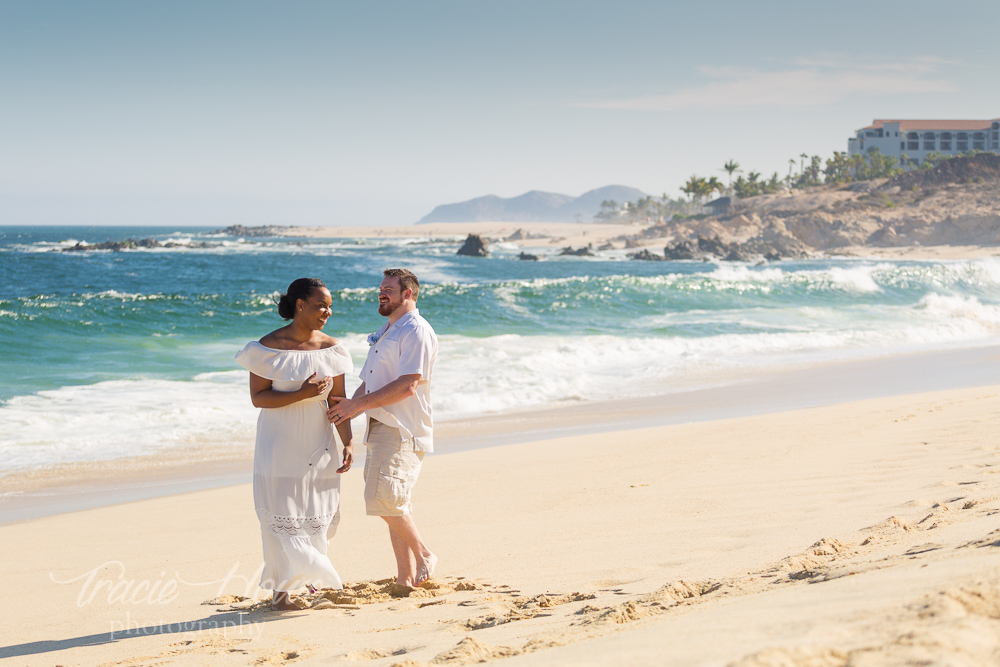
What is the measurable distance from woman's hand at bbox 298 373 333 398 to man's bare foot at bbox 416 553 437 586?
3.62 ft

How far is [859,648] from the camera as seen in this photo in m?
1.99

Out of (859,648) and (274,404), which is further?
(274,404)

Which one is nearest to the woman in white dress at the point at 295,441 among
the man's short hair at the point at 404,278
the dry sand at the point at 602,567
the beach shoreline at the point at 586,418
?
the dry sand at the point at 602,567

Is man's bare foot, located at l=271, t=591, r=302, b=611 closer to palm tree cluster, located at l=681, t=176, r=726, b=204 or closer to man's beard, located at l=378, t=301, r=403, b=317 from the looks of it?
man's beard, located at l=378, t=301, r=403, b=317

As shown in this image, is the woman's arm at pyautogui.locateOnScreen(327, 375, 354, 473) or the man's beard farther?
the man's beard

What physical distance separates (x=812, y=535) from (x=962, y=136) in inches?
4897

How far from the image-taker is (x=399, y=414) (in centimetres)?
392

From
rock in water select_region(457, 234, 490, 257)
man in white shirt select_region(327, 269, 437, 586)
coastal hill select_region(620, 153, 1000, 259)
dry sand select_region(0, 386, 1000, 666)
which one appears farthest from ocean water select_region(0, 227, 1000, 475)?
coastal hill select_region(620, 153, 1000, 259)

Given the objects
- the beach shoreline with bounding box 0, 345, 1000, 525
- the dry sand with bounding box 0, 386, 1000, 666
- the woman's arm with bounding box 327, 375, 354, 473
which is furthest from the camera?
the beach shoreline with bounding box 0, 345, 1000, 525

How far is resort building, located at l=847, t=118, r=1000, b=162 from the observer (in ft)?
346

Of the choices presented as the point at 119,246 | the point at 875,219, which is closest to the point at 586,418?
the point at 119,246

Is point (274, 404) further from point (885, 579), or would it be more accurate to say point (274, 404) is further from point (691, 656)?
point (885, 579)

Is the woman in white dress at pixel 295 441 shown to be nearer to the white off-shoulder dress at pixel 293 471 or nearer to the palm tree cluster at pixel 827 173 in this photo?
the white off-shoulder dress at pixel 293 471

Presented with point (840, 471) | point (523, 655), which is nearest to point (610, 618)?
point (523, 655)
